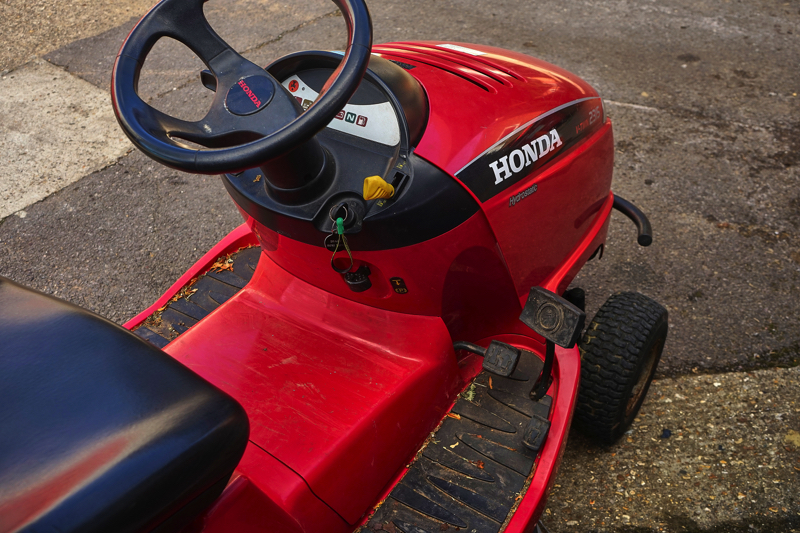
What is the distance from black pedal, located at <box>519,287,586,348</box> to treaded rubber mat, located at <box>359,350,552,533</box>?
10.4 inches

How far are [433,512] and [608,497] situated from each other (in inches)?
34.8

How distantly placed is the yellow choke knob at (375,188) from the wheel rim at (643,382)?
4.01ft

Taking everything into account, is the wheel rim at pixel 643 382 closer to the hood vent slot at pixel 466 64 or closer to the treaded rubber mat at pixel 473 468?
the treaded rubber mat at pixel 473 468

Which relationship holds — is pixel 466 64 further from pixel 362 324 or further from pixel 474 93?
pixel 362 324

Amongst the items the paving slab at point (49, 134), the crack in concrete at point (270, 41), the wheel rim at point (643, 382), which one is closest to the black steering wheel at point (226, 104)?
the wheel rim at point (643, 382)

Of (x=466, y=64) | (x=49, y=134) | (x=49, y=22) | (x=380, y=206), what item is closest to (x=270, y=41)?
(x=49, y=134)

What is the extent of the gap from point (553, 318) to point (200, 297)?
4.74 ft

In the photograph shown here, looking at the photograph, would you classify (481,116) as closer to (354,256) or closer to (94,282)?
(354,256)

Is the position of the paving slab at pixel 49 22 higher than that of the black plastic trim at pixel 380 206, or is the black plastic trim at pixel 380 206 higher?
the black plastic trim at pixel 380 206

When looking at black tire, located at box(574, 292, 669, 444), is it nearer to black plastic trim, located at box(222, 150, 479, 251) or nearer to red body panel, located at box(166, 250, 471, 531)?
red body panel, located at box(166, 250, 471, 531)

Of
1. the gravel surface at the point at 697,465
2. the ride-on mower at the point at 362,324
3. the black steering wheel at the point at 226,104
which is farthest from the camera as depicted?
the gravel surface at the point at 697,465

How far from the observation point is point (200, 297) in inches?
96.2

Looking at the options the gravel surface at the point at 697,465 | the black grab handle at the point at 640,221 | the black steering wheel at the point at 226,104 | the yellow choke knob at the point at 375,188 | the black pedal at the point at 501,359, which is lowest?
the gravel surface at the point at 697,465

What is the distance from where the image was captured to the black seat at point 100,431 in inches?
38.8
